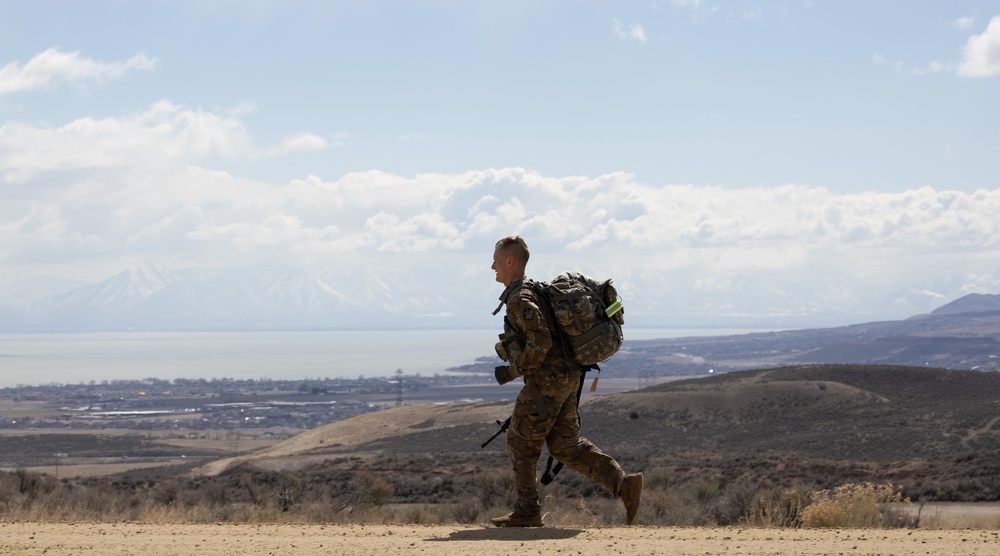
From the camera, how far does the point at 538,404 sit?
807cm

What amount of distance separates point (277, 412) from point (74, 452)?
184 feet

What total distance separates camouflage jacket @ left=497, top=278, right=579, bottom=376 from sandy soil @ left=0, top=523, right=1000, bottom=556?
1196mm

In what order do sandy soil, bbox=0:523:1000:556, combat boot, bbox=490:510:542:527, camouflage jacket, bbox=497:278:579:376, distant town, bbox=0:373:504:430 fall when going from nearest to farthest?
sandy soil, bbox=0:523:1000:556, camouflage jacket, bbox=497:278:579:376, combat boot, bbox=490:510:542:527, distant town, bbox=0:373:504:430

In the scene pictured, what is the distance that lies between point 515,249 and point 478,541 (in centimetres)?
219

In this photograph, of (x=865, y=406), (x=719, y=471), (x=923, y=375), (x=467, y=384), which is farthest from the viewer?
(x=467, y=384)

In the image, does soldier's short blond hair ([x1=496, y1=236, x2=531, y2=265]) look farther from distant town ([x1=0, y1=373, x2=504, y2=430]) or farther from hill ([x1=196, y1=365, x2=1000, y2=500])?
distant town ([x1=0, y1=373, x2=504, y2=430])

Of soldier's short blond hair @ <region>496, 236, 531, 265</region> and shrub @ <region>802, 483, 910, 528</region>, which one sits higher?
soldier's short blond hair @ <region>496, 236, 531, 265</region>

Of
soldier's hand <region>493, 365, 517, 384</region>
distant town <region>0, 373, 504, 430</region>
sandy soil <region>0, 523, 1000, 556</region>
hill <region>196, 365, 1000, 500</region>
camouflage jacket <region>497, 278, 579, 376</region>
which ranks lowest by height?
distant town <region>0, 373, 504, 430</region>

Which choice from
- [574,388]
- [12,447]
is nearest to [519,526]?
[574,388]

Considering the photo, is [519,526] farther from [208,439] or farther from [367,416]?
[208,439]

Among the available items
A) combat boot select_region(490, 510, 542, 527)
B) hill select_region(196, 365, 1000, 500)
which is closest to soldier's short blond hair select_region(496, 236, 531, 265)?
combat boot select_region(490, 510, 542, 527)

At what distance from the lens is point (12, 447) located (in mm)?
76875

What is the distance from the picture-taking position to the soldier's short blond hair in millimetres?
8312

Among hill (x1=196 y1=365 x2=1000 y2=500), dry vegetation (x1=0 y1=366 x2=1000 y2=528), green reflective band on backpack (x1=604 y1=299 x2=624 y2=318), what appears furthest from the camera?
hill (x1=196 y1=365 x2=1000 y2=500)
